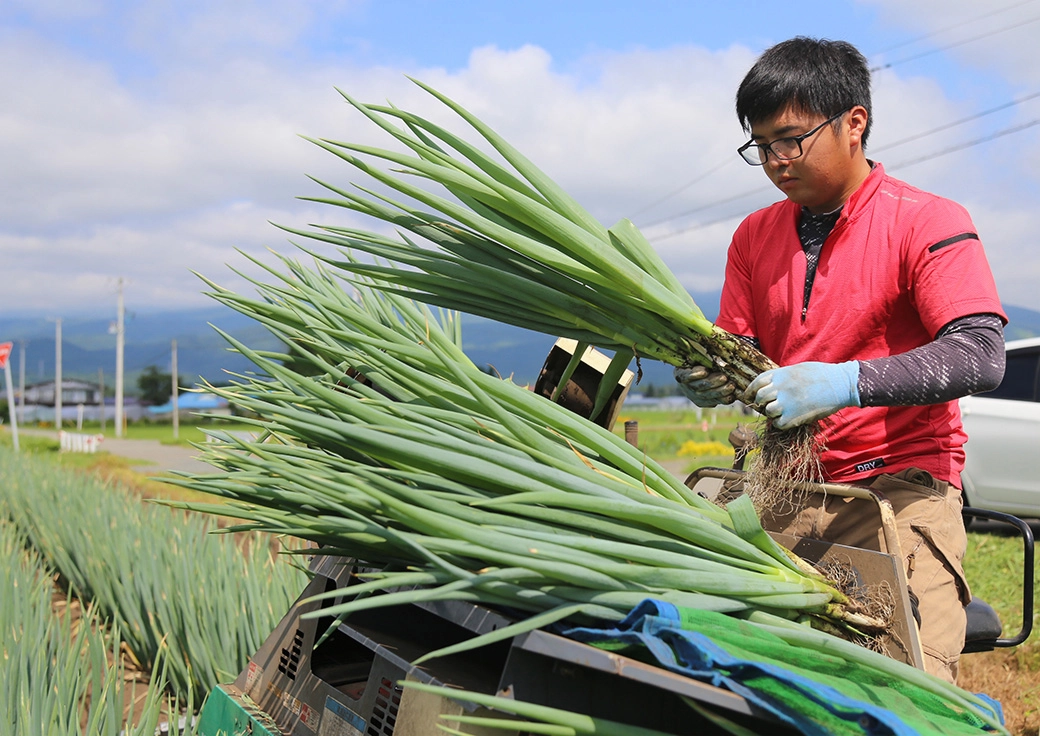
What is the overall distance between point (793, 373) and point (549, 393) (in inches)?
24.4

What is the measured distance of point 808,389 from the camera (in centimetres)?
146

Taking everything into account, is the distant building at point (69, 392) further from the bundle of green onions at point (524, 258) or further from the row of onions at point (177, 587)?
the bundle of green onions at point (524, 258)

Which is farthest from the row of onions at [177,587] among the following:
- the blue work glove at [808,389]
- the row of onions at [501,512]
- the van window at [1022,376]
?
the van window at [1022,376]

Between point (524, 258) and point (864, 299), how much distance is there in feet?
2.29

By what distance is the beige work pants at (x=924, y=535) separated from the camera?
5.25 ft

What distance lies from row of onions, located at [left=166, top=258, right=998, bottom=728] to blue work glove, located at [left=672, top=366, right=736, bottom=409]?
30cm

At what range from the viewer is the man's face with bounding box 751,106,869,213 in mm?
1666

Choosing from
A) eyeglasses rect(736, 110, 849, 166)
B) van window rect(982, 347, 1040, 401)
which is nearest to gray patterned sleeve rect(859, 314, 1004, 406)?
eyeglasses rect(736, 110, 849, 166)

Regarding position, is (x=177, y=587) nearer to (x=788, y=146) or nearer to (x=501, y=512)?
(x=501, y=512)

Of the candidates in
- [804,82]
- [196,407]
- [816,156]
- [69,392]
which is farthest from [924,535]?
[69,392]

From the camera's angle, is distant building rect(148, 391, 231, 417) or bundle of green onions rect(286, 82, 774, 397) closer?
bundle of green onions rect(286, 82, 774, 397)

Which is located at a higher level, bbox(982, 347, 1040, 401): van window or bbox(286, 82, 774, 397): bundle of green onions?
bbox(286, 82, 774, 397): bundle of green onions

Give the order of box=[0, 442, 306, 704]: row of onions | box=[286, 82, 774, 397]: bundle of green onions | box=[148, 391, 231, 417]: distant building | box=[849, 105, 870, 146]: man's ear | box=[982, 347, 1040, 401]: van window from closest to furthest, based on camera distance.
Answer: box=[286, 82, 774, 397]: bundle of green onions
box=[849, 105, 870, 146]: man's ear
box=[148, 391, 231, 417]: distant building
box=[0, 442, 306, 704]: row of onions
box=[982, 347, 1040, 401]: van window

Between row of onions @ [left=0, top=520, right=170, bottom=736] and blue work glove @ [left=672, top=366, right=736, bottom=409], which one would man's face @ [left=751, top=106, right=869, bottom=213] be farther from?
row of onions @ [left=0, top=520, right=170, bottom=736]
